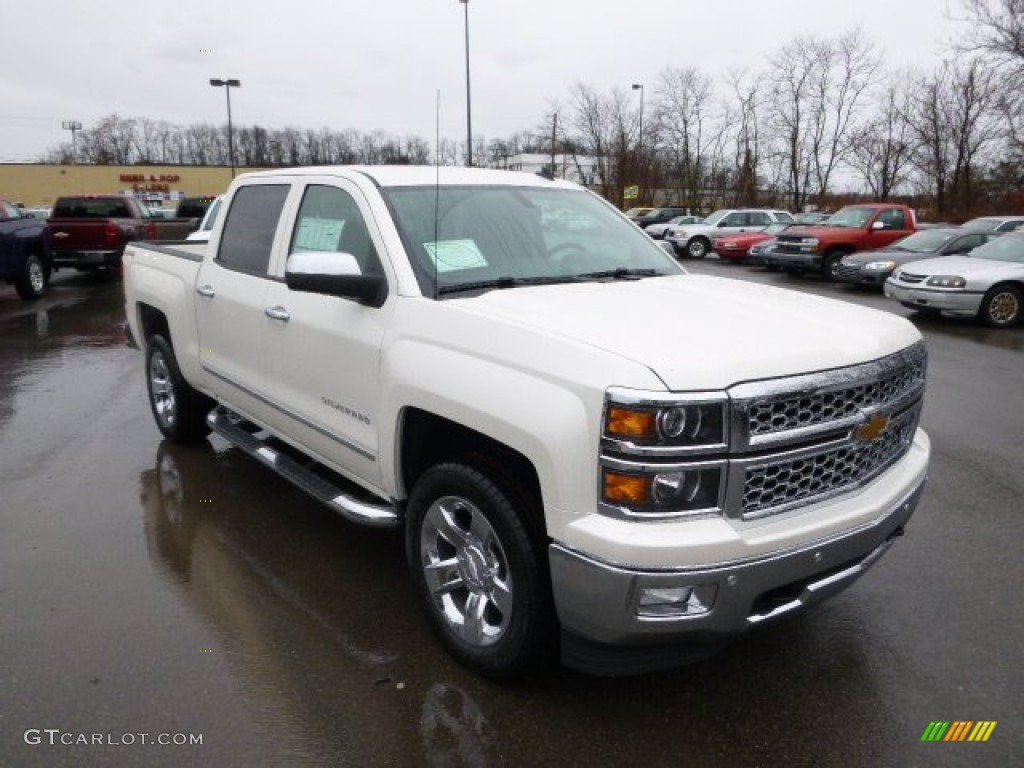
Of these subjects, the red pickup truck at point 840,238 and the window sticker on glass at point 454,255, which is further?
the red pickup truck at point 840,238

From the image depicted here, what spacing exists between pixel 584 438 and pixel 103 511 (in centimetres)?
355

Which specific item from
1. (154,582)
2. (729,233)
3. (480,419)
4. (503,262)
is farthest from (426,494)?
(729,233)

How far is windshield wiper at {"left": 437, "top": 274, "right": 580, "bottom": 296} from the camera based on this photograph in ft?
10.6

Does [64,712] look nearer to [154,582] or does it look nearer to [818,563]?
[154,582]

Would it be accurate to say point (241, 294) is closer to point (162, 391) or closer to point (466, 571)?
point (162, 391)

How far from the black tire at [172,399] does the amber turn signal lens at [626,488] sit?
4071mm

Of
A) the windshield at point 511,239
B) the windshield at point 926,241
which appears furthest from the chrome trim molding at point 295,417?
the windshield at point 926,241

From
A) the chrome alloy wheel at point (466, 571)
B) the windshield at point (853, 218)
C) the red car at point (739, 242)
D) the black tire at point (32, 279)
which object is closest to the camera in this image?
the chrome alloy wheel at point (466, 571)

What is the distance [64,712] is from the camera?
277 centimetres

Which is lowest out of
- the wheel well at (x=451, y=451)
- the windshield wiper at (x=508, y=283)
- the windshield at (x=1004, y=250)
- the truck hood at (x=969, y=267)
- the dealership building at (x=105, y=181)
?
the wheel well at (x=451, y=451)

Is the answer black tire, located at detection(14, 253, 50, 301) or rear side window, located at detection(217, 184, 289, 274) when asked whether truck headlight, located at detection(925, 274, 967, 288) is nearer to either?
rear side window, located at detection(217, 184, 289, 274)

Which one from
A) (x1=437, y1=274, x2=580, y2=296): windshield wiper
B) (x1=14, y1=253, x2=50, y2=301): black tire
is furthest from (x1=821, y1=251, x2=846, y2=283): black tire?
(x1=14, y1=253, x2=50, y2=301): black tire

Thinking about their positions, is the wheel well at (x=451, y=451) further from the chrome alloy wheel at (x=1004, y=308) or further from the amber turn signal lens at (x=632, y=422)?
the chrome alloy wheel at (x=1004, y=308)

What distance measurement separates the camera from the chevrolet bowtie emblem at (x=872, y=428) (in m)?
2.64
